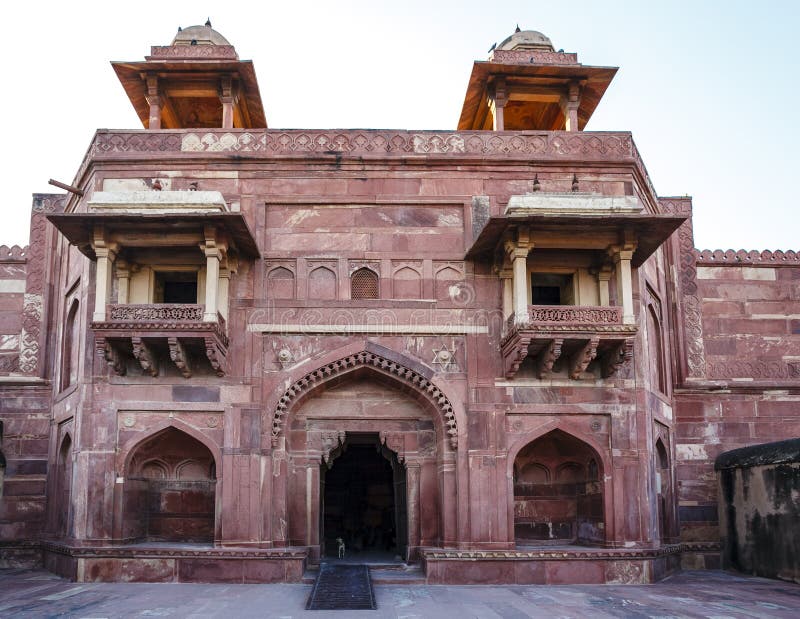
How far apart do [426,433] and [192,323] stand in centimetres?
404

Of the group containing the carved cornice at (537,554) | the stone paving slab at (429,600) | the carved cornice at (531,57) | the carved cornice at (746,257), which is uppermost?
the carved cornice at (531,57)

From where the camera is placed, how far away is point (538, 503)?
1364 cm

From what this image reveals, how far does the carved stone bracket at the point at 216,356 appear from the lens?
1227cm

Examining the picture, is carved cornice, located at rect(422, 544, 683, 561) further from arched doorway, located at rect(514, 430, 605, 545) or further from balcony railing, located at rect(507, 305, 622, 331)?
balcony railing, located at rect(507, 305, 622, 331)

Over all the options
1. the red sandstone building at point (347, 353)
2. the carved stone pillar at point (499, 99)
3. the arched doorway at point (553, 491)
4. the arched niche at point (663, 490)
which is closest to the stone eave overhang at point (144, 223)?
the red sandstone building at point (347, 353)

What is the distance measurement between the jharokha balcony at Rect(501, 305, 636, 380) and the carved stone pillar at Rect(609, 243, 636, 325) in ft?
0.37

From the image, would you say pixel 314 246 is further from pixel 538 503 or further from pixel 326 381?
pixel 538 503

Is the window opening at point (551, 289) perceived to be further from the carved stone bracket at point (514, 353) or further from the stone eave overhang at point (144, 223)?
the stone eave overhang at point (144, 223)

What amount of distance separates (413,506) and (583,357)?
138 inches

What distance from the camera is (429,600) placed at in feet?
36.0

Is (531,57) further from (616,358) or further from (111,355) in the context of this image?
(111,355)

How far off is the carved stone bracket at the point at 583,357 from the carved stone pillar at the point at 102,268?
6.99 m

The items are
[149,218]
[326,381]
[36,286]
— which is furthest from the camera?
[36,286]

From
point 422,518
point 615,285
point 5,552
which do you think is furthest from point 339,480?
point 615,285
